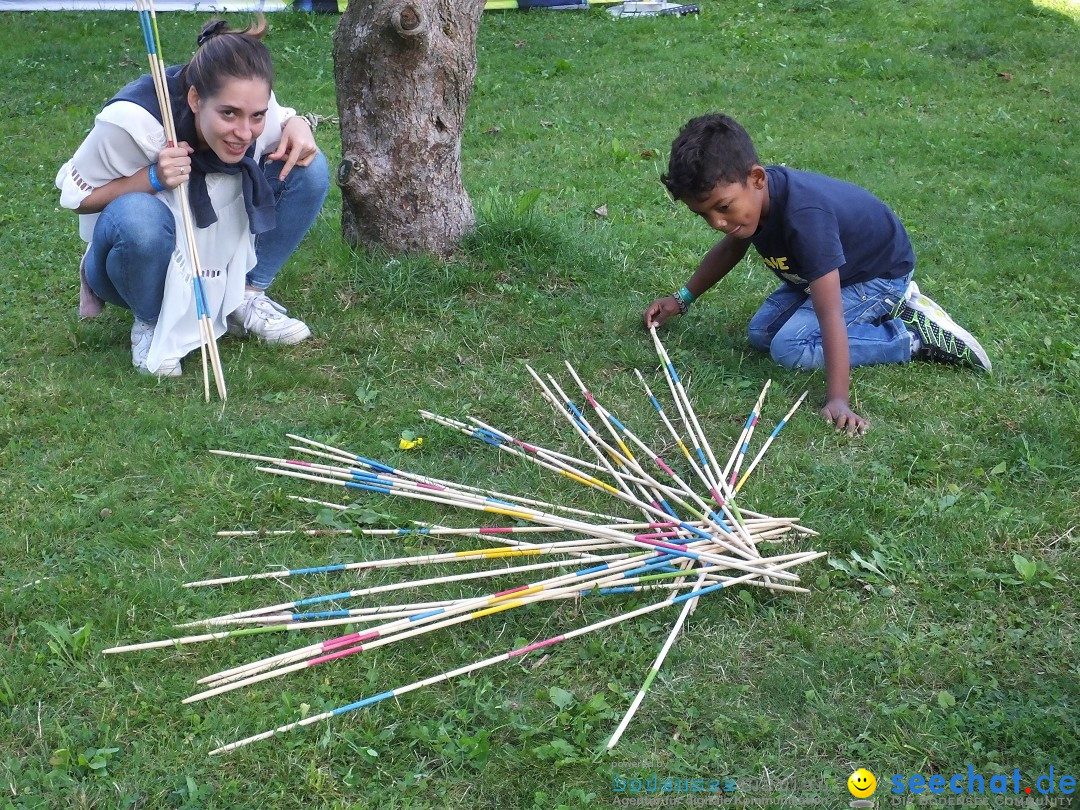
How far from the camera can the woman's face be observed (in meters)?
3.19

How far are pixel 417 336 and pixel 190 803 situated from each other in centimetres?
222

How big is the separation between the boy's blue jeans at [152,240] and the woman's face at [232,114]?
13.5 inches

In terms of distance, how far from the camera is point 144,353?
3611 millimetres

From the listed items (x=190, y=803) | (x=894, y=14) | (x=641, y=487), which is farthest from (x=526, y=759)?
(x=894, y=14)

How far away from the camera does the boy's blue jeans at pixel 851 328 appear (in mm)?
3600

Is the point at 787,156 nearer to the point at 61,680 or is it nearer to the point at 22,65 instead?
the point at 61,680

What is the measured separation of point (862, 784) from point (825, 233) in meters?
1.97

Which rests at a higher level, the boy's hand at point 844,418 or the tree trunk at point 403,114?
the tree trunk at point 403,114

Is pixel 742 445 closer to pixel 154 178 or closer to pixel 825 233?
pixel 825 233

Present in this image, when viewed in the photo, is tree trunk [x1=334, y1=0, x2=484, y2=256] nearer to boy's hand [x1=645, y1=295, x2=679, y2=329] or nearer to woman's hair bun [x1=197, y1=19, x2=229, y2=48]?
woman's hair bun [x1=197, y1=19, x2=229, y2=48]

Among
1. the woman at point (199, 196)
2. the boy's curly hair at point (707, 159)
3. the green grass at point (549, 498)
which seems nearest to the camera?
the green grass at point (549, 498)

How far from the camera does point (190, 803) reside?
196 cm

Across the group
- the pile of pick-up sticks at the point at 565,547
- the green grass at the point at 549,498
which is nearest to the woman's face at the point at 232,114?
the green grass at the point at 549,498

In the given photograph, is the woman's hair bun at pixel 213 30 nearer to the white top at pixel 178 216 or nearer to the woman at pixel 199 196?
the woman at pixel 199 196
